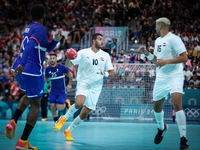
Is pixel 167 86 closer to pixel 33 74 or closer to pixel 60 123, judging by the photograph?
pixel 33 74

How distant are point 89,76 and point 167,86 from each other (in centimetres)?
195

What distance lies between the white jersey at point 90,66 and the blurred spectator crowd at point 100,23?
21.7 feet

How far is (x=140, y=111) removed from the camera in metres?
12.6

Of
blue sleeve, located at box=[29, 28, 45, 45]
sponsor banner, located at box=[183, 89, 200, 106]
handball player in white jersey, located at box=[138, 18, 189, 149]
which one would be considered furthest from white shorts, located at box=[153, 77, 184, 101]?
sponsor banner, located at box=[183, 89, 200, 106]

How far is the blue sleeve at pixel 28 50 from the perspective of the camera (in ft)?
13.9

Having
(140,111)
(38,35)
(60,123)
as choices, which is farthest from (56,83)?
(38,35)

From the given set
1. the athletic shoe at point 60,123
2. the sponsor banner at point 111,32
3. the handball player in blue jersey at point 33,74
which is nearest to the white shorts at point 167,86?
the handball player in blue jersey at point 33,74

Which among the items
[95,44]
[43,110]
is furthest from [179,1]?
[95,44]

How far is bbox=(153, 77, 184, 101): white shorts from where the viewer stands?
5113 millimetres

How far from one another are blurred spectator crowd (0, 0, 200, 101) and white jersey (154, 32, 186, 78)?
776 cm

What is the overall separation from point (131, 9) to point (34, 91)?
49.2 ft

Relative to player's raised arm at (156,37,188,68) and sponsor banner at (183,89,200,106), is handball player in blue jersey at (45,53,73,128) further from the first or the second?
sponsor banner at (183,89,200,106)

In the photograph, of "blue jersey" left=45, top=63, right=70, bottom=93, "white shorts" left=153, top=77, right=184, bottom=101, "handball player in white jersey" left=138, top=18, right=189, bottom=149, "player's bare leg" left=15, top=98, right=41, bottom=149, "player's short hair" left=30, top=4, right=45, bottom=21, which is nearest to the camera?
"player's bare leg" left=15, top=98, right=41, bottom=149

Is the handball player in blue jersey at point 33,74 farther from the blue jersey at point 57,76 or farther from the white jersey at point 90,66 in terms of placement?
the blue jersey at point 57,76
